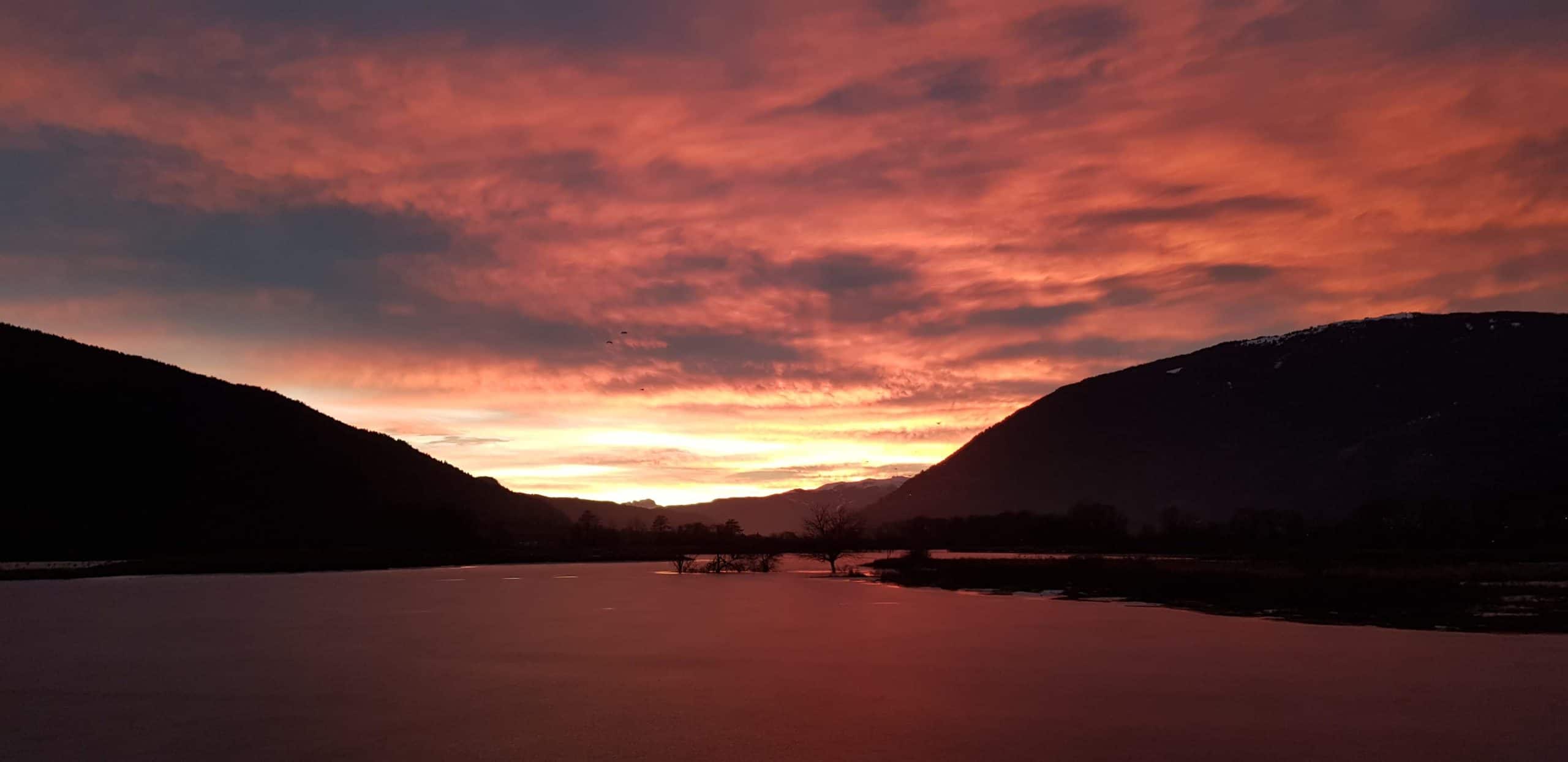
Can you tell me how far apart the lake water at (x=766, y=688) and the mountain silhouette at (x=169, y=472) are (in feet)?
340

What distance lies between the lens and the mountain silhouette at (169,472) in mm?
137375

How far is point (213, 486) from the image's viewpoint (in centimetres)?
14975

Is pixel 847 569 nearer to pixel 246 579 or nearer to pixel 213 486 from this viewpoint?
pixel 246 579

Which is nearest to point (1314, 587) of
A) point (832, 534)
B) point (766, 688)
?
point (766, 688)

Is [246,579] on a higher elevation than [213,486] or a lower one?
lower

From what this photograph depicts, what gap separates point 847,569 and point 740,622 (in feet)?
189

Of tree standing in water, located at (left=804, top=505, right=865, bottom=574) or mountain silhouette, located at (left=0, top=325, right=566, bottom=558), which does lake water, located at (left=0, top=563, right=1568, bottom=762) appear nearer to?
tree standing in water, located at (left=804, top=505, right=865, bottom=574)

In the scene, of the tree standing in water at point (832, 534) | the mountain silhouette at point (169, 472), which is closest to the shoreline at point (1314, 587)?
the tree standing in water at point (832, 534)

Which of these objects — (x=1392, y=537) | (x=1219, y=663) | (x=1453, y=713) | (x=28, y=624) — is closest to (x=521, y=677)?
(x=1219, y=663)

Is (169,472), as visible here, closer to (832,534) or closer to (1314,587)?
(832,534)

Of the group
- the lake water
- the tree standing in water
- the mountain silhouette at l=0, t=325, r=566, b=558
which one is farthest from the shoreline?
the mountain silhouette at l=0, t=325, r=566, b=558

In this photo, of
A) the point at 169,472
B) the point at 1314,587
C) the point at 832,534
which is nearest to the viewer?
the point at 1314,587

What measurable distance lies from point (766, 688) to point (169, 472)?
151711mm

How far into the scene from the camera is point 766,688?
85.7ft
